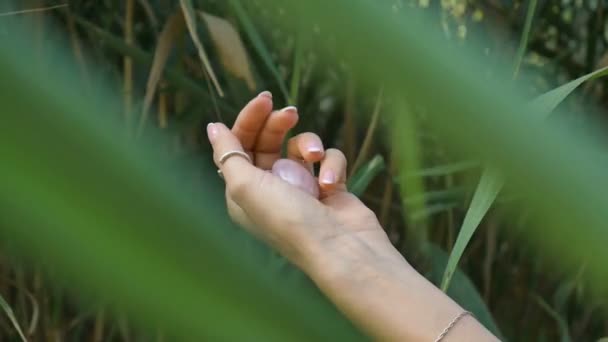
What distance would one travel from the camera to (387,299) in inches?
14.5

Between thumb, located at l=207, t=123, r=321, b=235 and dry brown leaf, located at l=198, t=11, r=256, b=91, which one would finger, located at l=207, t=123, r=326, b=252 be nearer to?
thumb, located at l=207, t=123, r=321, b=235

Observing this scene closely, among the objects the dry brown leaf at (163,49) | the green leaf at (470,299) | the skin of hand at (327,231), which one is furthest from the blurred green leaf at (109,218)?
the green leaf at (470,299)

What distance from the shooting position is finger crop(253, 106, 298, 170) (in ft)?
1.55

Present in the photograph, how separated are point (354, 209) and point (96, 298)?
1.13ft

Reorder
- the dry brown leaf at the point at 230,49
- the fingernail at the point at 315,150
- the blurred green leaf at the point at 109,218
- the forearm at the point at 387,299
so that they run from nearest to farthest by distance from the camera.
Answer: the blurred green leaf at the point at 109,218 < the forearm at the point at 387,299 < the fingernail at the point at 315,150 < the dry brown leaf at the point at 230,49

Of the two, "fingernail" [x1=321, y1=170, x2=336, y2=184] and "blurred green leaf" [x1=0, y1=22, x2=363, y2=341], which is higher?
"blurred green leaf" [x1=0, y1=22, x2=363, y2=341]

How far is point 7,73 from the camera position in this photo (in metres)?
0.11

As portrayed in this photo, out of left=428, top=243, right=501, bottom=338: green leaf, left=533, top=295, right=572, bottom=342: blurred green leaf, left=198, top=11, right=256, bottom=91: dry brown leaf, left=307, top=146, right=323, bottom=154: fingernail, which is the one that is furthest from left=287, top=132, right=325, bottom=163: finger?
left=533, top=295, right=572, bottom=342: blurred green leaf

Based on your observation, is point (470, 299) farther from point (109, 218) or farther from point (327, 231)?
point (109, 218)

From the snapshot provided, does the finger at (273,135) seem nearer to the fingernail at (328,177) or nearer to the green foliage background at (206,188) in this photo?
the fingernail at (328,177)

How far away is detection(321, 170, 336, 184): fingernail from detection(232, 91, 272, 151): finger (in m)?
0.06

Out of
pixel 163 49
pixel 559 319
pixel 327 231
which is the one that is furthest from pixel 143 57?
pixel 559 319

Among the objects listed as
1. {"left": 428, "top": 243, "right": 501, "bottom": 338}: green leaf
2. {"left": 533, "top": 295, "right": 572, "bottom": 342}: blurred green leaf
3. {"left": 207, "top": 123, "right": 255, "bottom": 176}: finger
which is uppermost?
{"left": 207, "top": 123, "right": 255, "bottom": 176}: finger

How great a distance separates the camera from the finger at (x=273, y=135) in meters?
0.47
